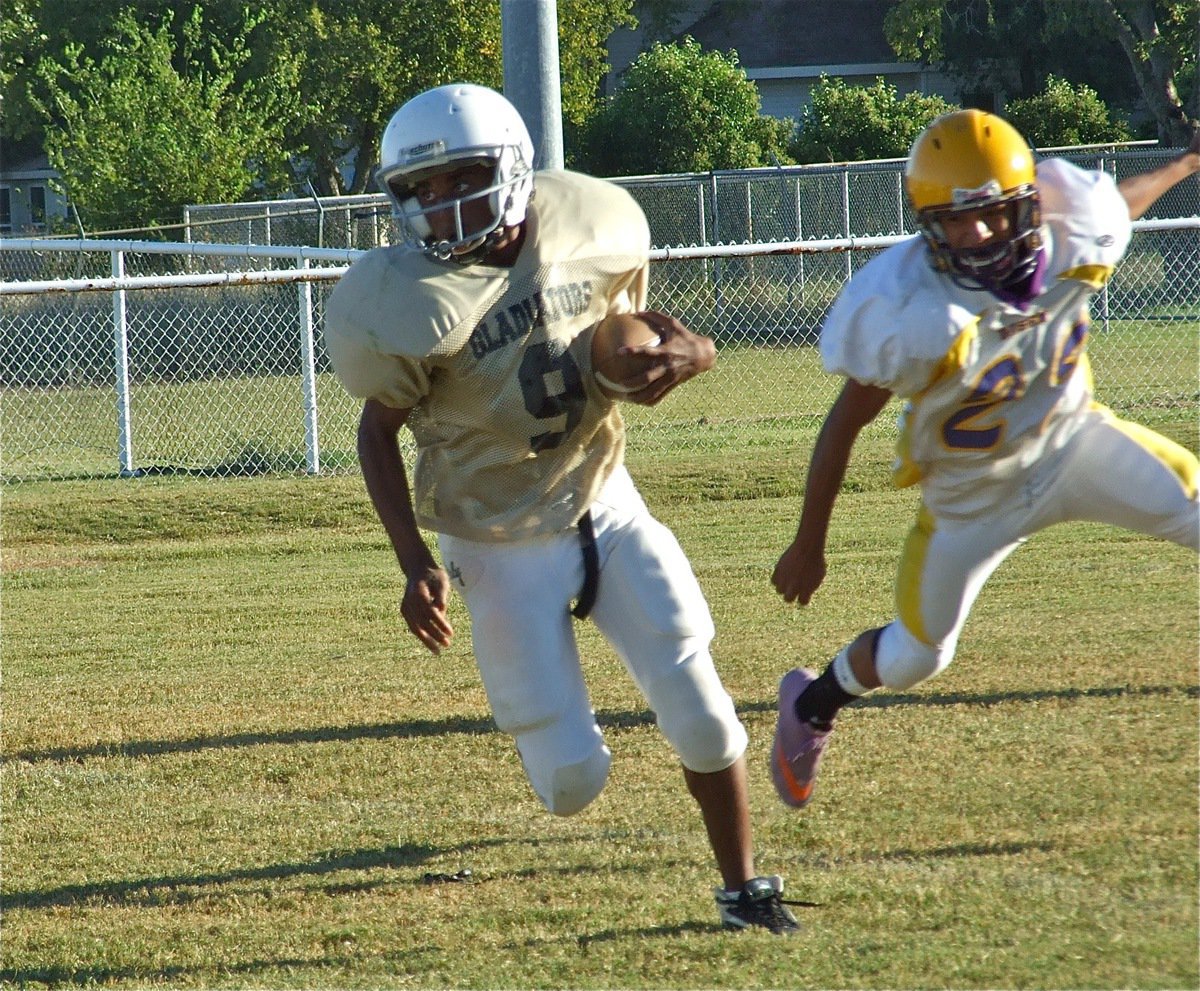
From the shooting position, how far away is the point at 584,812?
5.00 m

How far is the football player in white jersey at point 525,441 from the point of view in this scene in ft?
12.6

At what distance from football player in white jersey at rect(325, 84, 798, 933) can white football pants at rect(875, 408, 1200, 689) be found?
2.26ft

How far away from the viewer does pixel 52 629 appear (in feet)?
27.7

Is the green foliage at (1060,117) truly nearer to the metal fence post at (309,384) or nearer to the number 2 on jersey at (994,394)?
the metal fence post at (309,384)

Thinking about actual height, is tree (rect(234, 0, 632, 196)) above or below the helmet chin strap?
above

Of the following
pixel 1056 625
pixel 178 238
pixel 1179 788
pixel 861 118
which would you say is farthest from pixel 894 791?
pixel 861 118

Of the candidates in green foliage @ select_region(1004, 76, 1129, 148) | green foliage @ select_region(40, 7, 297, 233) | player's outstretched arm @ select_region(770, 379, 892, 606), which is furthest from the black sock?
green foliage @ select_region(1004, 76, 1129, 148)

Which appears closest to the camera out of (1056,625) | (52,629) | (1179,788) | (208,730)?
(1179,788)

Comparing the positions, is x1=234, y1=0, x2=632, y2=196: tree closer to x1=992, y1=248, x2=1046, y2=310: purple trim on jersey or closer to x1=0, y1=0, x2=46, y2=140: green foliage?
x1=0, y1=0, x2=46, y2=140: green foliage

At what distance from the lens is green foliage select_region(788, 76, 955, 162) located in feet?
89.5

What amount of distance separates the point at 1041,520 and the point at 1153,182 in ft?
3.49

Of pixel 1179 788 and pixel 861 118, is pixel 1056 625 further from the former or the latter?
pixel 861 118

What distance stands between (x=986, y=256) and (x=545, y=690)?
1512 millimetres

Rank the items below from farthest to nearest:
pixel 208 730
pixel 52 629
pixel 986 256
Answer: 1. pixel 52 629
2. pixel 208 730
3. pixel 986 256
